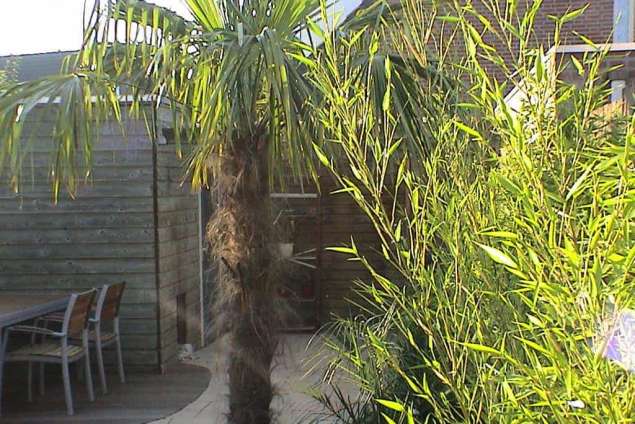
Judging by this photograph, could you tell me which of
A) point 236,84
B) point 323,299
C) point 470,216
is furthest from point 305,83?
point 323,299

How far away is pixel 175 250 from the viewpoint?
630cm

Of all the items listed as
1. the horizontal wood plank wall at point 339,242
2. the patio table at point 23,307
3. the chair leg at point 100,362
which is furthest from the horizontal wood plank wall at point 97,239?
the horizontal wood plank wall at point 339,242

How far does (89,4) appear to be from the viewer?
287cm

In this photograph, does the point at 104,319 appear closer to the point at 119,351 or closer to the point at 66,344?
the point at 119,351

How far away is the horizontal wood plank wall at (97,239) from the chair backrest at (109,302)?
19.3 inches

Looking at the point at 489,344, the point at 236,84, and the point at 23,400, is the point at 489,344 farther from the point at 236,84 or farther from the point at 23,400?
the point at 23,400

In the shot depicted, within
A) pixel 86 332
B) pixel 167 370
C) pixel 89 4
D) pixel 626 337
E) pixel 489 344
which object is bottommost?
pixel 167 370

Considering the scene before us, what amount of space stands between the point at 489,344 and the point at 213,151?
2.02 meters

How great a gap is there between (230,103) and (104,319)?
3.09 m

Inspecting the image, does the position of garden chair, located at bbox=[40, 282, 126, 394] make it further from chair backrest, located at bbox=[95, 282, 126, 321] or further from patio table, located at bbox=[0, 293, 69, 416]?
patio table, located at bbox=[0, 293, 69, 416]

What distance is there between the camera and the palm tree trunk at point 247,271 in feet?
10.7

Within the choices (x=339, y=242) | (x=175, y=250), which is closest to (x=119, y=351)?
(x=175, y=250)

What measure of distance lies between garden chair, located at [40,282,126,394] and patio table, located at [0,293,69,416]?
0.72 feet

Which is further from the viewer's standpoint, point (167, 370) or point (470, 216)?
point (167, 370)
